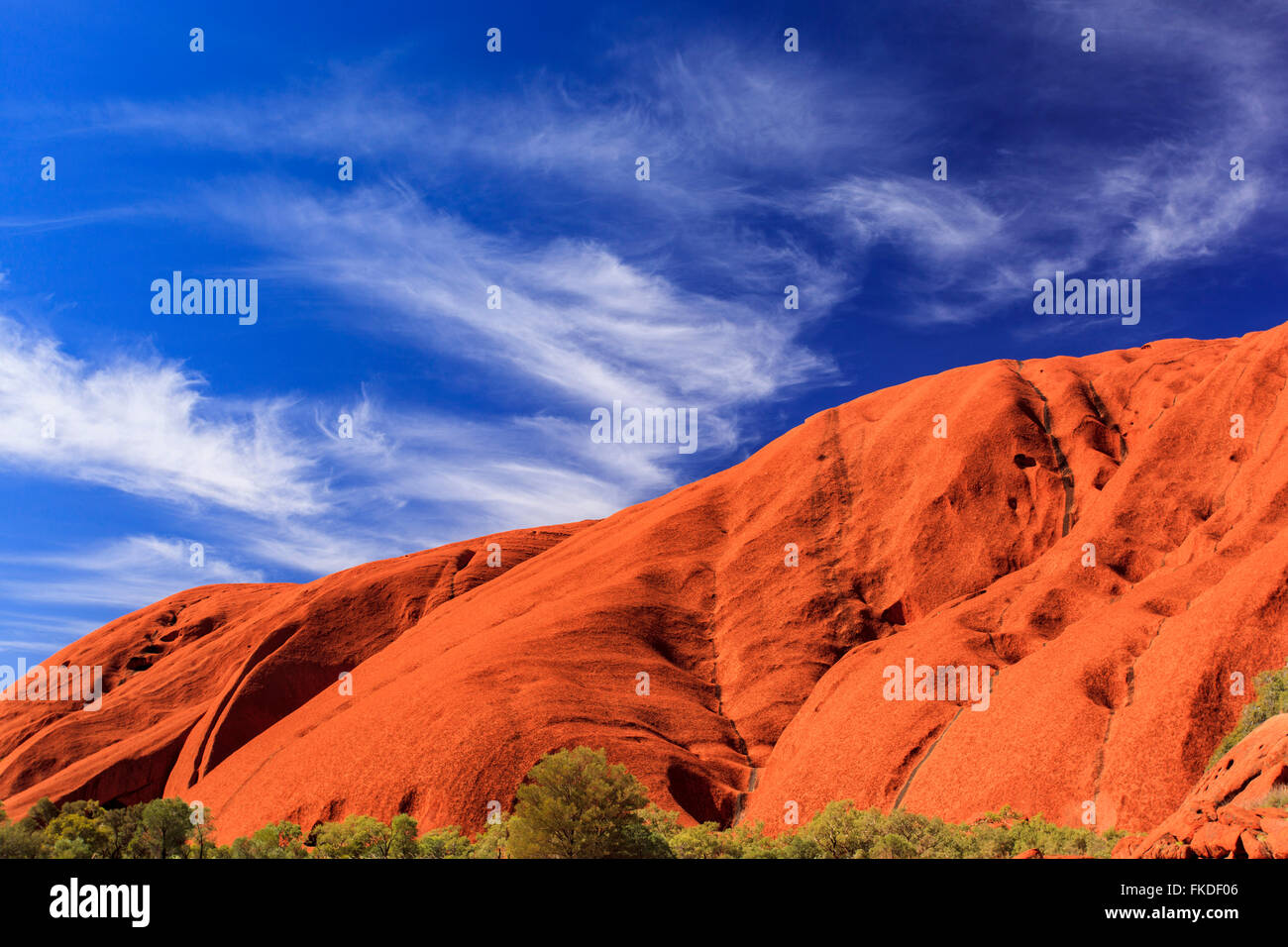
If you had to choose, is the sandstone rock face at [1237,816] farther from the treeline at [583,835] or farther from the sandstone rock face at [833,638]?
the sandstone rock face at [833,638]

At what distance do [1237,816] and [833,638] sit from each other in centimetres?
4025

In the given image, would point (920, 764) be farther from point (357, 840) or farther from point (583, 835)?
point (357, 840)

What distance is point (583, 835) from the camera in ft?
94.7

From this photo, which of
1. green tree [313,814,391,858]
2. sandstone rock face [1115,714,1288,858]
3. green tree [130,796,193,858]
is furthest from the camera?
green tree [130,796,193,858]

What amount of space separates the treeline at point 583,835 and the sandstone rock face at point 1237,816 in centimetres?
437

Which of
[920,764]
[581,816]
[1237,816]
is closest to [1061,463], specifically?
[920,764]

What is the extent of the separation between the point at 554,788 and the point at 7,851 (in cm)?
1665

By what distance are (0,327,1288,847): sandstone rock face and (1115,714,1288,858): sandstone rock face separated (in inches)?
475

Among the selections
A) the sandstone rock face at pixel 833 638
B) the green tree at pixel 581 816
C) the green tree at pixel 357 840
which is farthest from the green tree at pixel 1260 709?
the green tree at pixel 357 840

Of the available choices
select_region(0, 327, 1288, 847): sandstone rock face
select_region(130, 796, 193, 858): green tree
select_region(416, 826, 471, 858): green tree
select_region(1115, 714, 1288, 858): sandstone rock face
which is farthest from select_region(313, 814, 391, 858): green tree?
select_region(1115, 714, 1288, 858): sandstone rock face

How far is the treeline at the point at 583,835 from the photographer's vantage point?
95.2 feet

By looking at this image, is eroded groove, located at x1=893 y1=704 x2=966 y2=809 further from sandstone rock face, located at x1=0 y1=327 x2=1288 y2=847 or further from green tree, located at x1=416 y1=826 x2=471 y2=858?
green tree, located at x1=416 y1=826 x2=471 y2=858

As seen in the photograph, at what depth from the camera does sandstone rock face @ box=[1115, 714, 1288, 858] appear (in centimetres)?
1623
